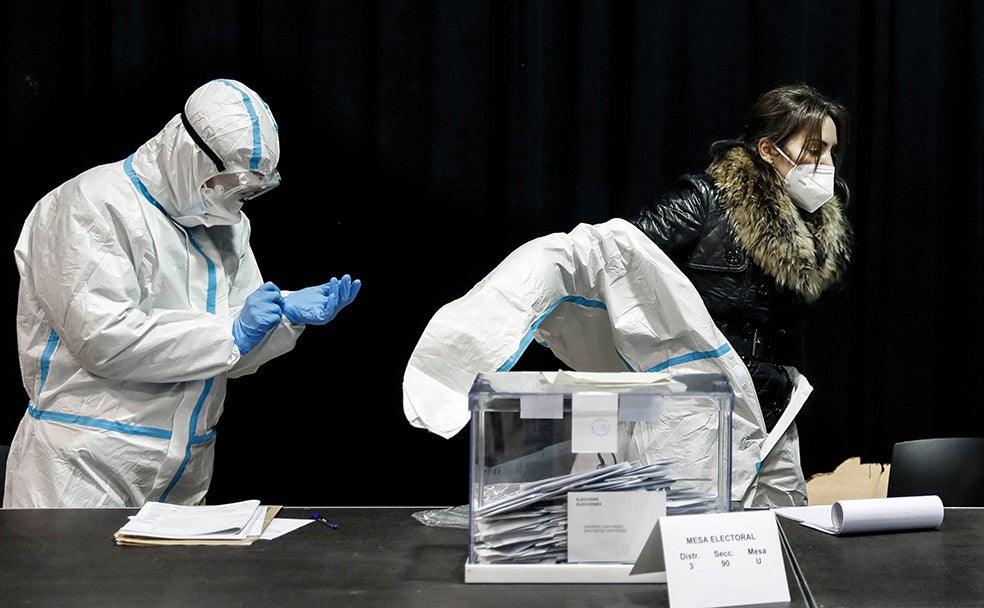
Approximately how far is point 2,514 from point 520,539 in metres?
0.95

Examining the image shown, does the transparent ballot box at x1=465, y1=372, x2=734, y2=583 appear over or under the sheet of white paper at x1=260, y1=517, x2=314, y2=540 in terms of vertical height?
over

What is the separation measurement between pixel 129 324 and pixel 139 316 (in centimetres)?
3

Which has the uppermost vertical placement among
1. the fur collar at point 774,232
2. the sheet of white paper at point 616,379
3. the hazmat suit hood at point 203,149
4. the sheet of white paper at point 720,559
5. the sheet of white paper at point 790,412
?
the hazmat suit hood at point 203,149

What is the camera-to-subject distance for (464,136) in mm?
2740

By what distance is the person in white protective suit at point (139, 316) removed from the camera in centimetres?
198

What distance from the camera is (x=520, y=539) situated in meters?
1.41

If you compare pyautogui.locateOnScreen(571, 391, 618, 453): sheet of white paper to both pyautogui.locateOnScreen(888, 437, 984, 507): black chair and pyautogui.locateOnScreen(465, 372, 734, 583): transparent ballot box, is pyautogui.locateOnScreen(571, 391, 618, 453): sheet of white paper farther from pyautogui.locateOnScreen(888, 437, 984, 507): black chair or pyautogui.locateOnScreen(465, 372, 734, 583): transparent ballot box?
pyautogui.locateOnScreen(888, 437, 984, 507): black chair

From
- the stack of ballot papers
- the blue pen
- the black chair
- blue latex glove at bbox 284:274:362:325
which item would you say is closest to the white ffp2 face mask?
the black chair

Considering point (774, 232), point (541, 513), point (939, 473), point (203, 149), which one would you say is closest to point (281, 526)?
point (541, 513)

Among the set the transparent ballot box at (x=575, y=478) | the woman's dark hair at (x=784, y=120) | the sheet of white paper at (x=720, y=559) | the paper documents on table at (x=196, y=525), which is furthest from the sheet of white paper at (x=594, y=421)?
the woman's dark hair at (x=784, y=120)

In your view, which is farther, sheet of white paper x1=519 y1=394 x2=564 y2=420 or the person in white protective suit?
the person in white protective suit

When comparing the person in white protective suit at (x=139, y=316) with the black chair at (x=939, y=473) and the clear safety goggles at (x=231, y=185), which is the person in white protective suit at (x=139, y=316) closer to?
the clear safety goggles at (x=231, y=185)

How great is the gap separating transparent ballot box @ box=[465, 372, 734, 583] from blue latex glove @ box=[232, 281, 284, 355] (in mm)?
792

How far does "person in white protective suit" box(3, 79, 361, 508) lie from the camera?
198 cm
